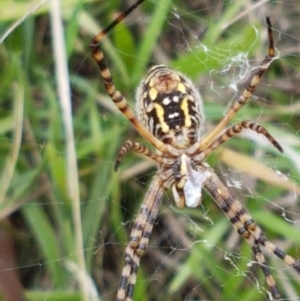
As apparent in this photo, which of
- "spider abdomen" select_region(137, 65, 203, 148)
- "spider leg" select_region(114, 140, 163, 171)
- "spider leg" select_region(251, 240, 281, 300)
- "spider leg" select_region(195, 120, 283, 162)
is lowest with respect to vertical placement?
"spider leg" select_region(251, 240, 281, 300)

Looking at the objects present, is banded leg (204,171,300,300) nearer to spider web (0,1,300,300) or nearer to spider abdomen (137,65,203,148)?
spider web (0,1,300,300)

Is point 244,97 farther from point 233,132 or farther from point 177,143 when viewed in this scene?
point 177,143

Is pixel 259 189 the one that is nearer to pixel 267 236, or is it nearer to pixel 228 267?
pixel 267 236

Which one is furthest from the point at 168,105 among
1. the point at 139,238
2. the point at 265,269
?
the point at 265,269

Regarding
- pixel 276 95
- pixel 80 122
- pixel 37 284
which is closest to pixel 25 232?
pixel 37 284

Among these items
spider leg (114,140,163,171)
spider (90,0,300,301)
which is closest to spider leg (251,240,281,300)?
spider (90,0,300,301)

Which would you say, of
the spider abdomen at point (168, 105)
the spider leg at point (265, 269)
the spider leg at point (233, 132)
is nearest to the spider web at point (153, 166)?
the spider leg at point (265, 269)

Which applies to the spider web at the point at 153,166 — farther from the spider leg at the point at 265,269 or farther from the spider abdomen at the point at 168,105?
the spider abdomen at the point at 168,105
